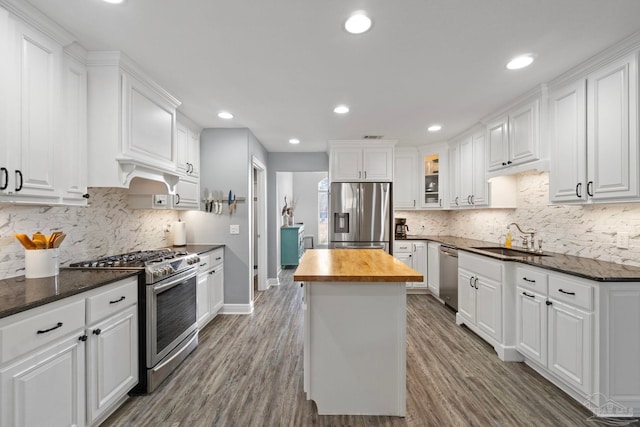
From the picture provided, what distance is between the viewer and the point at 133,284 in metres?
2.02

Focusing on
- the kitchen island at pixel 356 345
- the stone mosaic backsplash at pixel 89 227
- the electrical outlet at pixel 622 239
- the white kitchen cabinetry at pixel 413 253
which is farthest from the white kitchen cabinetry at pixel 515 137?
the stone mosaic backsplash at pixel 89 227

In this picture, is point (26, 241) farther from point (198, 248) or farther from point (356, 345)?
point (356, 345)

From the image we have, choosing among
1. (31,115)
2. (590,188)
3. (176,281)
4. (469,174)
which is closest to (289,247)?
(469,174)

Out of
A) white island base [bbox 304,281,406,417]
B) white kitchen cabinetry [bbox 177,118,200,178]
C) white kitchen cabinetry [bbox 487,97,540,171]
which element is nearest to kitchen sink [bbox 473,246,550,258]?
white kitchen cabinetry [bbox 487,97,540,171]

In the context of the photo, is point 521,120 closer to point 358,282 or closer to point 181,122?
point 358,282

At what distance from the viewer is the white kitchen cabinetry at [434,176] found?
4.61 m

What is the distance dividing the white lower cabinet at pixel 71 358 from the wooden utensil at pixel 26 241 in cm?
56

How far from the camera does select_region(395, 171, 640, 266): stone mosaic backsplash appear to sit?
2.20 m

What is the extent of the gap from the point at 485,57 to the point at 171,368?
352cm

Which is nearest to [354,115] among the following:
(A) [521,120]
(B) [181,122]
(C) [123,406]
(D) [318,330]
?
(A) [521,120]

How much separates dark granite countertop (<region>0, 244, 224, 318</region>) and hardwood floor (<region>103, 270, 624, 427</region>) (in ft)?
3.12

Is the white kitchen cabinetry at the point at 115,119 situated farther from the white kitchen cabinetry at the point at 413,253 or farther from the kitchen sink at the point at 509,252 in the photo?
the white kitchen cabinetry at the point at 413,253

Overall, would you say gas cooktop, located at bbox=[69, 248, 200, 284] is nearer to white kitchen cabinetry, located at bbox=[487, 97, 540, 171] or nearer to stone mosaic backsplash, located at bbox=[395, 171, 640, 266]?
white kitchen cabinetry, located at bbox=[487, 97, 540, 171]

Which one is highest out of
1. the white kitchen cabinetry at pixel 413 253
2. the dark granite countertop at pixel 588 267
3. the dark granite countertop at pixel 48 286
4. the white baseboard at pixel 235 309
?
the dark granite countertop at pixel 588 267
